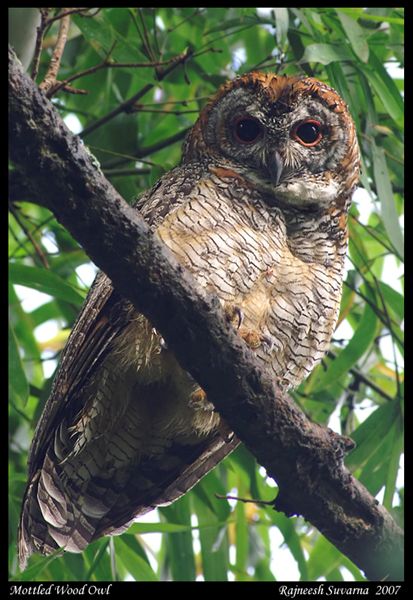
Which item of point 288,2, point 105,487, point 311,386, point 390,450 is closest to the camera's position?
point 105,487

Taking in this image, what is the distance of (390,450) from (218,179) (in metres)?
1.08

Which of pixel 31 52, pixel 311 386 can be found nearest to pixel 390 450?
pixel 311 386

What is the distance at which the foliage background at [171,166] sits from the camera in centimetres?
282

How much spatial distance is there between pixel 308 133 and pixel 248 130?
179mm

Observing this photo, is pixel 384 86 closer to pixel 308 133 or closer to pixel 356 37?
pixel 356 37

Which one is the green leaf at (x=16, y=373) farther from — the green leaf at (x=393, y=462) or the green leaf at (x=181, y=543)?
the green leaf at (x=393, y=462)

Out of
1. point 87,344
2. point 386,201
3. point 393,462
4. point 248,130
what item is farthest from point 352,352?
point 87,344

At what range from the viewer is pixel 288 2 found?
2.83 meters

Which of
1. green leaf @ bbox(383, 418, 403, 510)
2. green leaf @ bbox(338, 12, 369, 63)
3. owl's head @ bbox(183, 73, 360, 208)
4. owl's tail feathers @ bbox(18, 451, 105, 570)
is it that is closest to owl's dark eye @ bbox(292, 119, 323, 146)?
owl's head @ bbox(183, 73, 360, 208)

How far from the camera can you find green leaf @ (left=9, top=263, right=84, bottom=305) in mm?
2820

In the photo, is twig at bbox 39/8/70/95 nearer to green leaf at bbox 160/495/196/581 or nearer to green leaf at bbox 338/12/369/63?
green leaf at bbox 338/12/369/63

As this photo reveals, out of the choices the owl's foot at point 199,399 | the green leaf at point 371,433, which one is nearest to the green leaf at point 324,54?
the owl's foot at point 199,399

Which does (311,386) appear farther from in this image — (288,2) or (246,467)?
(288,2)

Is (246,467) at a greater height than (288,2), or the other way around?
(288,2)
